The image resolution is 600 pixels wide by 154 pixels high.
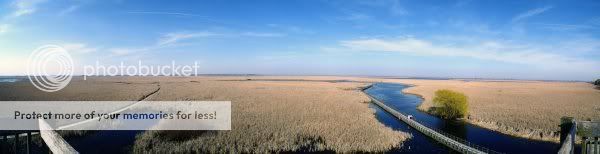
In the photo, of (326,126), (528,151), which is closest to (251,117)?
(326,126)

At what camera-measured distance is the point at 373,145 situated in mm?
25938

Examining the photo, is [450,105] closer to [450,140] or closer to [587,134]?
[450,140]

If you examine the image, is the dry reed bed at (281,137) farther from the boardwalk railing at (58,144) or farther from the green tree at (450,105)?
the boardwalk railing at (58,144)

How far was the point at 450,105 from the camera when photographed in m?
43.5

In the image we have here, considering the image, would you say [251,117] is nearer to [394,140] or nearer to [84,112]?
[394,140]

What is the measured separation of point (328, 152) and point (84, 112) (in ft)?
97.7

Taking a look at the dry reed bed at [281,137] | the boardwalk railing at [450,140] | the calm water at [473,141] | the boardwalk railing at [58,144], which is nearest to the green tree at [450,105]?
the calm water at [473,141]

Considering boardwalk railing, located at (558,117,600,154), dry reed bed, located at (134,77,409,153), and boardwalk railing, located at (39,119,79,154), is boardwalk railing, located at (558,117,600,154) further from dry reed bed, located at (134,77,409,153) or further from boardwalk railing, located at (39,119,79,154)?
dry reed bed, located at (134,77,409,153)

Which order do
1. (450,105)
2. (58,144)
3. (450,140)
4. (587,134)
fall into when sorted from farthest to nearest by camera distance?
(450,105) < (450,140) < (58,144) < (587,134)

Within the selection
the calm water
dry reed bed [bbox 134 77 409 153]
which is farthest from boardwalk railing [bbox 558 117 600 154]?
the calm water

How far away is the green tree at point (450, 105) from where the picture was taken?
141 ft

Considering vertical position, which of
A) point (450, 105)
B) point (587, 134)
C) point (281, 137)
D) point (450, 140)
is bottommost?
point (450, 140)

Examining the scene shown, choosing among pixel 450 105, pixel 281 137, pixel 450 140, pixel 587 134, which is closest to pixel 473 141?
pixel 450 140

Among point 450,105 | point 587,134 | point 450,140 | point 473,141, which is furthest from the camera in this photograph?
point 450,105
